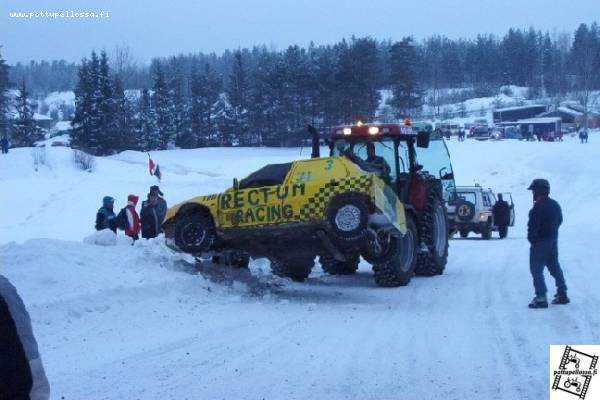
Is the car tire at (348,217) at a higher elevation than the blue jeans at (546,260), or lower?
higher

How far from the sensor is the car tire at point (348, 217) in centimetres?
1059

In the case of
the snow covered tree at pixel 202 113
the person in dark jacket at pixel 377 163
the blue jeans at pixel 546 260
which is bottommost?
the blue jeans at pixel 546 260

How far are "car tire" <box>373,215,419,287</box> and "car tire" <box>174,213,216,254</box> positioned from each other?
2621 mm

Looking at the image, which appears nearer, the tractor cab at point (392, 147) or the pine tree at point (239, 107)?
the tractor cab at point (392, 147)

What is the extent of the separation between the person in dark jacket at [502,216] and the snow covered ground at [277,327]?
10.3 meters

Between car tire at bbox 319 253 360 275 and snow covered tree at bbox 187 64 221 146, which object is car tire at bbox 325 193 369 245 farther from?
snow covered tree at bbox 187 64 221 146

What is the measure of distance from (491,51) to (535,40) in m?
7.08

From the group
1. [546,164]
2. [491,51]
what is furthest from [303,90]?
[491,51]

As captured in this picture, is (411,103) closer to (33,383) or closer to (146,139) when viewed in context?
(146,139)

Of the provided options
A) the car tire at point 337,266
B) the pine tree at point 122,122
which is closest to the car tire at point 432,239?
the car tire at point 337,266

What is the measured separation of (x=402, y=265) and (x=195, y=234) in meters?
3.35

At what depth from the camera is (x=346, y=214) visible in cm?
1066

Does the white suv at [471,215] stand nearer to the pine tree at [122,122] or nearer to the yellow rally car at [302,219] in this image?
the yellow rally car at [302,219]

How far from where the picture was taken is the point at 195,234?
11461 mm
